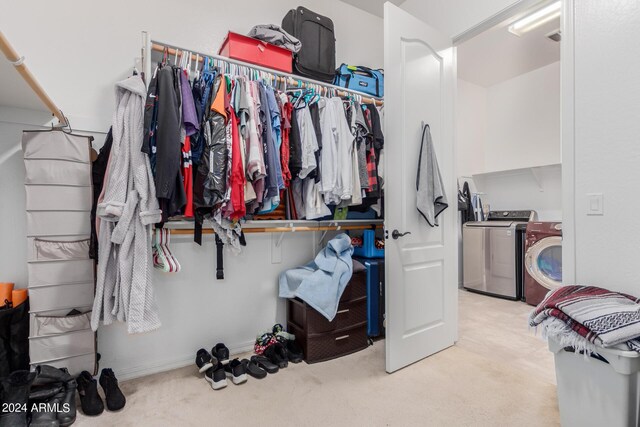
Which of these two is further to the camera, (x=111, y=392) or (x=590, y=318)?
(x=111, y=392)

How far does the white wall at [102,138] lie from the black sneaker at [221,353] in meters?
0.14

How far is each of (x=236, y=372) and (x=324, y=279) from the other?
2.61 ft

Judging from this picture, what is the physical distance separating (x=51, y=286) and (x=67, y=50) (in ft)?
4.53

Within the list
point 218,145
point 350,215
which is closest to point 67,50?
point 218,145

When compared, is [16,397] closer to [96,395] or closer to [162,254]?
[96,395]

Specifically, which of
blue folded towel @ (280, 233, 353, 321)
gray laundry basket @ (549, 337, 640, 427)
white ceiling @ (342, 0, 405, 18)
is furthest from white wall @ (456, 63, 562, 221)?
gray laundry basket @ (549, 337, 640, 427)

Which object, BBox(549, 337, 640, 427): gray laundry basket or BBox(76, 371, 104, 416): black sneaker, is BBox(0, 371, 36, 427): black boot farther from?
BBox(549, 337, 640, 427): gray laundry basket

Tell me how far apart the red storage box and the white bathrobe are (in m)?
0.65

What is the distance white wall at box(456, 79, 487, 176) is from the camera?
14.7 feet

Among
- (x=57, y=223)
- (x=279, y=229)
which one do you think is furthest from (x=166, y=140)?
(x=279, y=229)

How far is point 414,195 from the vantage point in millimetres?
2129

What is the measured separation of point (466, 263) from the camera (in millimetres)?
4195

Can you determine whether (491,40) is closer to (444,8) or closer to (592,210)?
(444,8)

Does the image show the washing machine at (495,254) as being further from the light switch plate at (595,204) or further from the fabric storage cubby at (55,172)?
the fabric storage cubby at (55,172)
